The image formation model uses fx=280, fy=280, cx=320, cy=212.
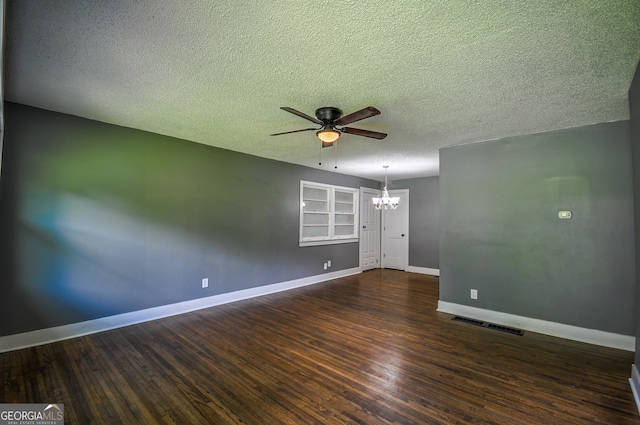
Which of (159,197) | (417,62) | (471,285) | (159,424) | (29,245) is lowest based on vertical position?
(159,424)

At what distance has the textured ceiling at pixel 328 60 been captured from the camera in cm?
158

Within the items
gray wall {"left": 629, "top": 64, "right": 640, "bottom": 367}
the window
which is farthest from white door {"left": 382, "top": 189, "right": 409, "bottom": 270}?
gray wall {"left": 629, "top": 64, "right": 640, "bottom": 367}

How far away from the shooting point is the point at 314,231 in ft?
20.6

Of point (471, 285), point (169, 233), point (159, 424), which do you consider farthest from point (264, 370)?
point (471, 285)

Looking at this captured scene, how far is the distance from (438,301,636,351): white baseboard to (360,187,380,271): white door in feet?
10.6

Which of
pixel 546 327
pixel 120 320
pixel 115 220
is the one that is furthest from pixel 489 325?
pixel 115 220

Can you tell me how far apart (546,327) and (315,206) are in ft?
14.4

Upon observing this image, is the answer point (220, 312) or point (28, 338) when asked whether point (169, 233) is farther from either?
point (28, 338)

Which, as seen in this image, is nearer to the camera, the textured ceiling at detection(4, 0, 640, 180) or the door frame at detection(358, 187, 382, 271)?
the textured ceiling at detection(4, 0, 640, 180)

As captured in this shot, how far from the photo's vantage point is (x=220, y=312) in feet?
13.5

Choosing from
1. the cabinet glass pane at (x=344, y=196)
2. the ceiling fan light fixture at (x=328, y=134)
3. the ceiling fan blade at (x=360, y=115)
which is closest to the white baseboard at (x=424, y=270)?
the cabinet glass pane at (x=344, y=196)

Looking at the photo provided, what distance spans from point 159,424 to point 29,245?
2506 mm

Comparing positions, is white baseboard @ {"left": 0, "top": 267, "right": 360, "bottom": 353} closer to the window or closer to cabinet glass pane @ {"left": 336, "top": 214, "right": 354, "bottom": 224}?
the window

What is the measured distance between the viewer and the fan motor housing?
2.77 metres
